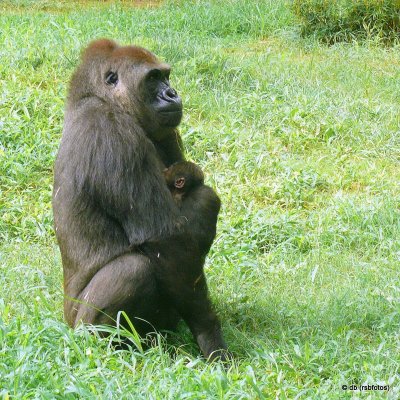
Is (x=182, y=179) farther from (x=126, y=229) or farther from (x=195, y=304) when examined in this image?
(x=195, y=304)

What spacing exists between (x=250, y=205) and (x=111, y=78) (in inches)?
76.5

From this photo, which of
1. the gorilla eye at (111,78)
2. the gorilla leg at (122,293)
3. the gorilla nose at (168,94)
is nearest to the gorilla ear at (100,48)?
the gorilla eye at (111,78)

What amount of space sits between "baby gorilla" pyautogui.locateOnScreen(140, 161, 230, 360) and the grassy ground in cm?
17

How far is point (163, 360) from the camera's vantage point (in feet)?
12.3

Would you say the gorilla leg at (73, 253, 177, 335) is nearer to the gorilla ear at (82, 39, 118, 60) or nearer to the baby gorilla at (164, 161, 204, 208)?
the baby gorilla at (164, 161, 204, 208)

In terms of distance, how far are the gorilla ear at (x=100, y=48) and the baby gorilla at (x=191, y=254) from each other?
750 mm

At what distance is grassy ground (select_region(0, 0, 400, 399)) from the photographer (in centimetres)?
363

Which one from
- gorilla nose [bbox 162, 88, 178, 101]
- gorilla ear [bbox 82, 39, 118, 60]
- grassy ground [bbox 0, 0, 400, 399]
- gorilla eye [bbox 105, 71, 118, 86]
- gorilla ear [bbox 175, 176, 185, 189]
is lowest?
grassy ground [bbox 0, 0, 400, 399]

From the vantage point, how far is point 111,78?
4418 mm

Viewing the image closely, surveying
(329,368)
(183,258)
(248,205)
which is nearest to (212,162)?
(248,205)

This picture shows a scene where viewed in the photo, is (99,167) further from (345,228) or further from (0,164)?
(0,164)

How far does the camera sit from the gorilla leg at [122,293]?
156 inches

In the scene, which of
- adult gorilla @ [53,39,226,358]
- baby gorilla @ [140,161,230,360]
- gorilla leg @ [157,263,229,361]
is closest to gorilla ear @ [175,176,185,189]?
baby gorilla @ [140,161,230,360]

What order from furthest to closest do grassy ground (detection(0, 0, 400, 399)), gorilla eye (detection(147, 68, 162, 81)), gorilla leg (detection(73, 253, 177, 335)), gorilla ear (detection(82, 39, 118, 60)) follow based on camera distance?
gorilla ear (detection(82, 39, 118, 60)), gorilla eye (detection(147, 68, 162, 81)), gorilla leg (detection(73, 253, 177, 335)), grassy ground (detection(0, 0, 400, 399))
